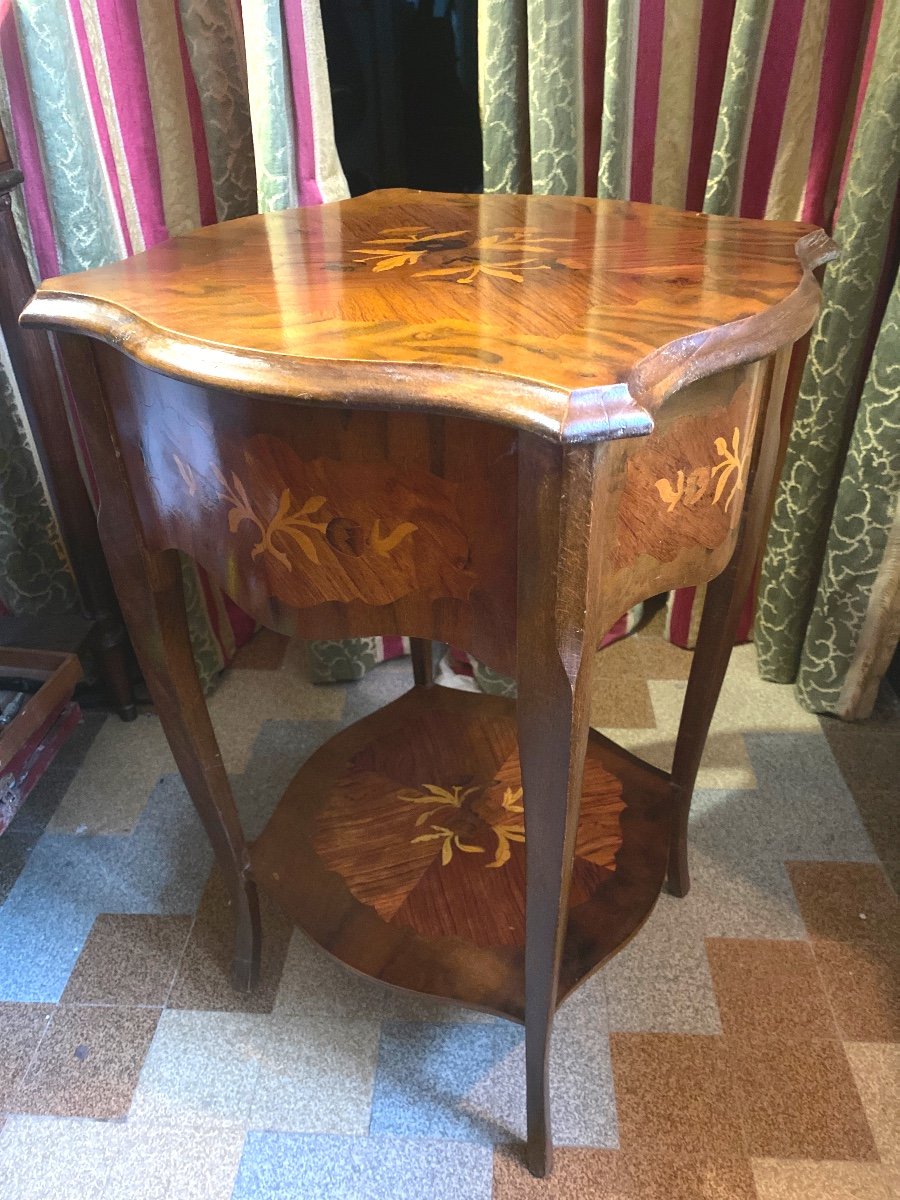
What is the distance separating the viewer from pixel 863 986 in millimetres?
1037

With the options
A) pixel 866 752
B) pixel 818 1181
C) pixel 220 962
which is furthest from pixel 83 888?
pixel 866 752

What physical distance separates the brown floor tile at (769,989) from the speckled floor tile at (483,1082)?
6.3 inches

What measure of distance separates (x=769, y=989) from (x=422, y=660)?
621mm

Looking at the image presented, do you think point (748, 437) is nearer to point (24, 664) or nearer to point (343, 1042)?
point (343, 1042)

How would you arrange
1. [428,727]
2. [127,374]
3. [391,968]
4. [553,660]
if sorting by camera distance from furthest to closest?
[428,727]
[391,968]
[127,374]
[553,660]

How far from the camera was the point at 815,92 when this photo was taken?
3.70 ft

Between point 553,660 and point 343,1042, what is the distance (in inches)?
26.0

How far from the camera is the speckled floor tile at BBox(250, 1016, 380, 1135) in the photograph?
925 mm

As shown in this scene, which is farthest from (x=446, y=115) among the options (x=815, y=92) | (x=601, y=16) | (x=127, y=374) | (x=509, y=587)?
(x=509, y=587)

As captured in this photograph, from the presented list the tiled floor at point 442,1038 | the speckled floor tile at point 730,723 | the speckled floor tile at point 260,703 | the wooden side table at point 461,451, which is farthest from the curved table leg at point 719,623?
the speckled floor tile at point 260,703

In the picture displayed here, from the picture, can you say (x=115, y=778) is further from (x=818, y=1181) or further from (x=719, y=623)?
(x=818, y=1181)

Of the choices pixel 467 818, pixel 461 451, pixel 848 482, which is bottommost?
pixel 467 818

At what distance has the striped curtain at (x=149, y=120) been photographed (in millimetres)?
1088

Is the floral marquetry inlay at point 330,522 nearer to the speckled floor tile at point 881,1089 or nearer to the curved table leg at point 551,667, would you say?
the curved table leg at point 551,667
